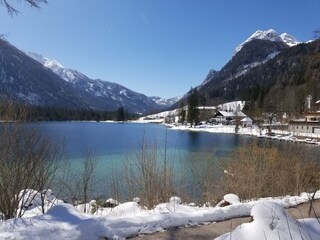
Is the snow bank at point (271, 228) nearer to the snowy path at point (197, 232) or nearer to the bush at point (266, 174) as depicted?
the snowy path at point (197, 232)

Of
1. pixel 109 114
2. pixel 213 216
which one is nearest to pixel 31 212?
pixel 213 216

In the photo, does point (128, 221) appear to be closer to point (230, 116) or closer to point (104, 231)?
point (104, 231)

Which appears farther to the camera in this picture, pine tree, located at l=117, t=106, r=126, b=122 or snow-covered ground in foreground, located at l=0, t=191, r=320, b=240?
pine tree, located at l=117, t=106, r=126, b=122

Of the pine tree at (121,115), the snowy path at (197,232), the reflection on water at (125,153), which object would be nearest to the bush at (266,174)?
the reflection on water at (125,153)

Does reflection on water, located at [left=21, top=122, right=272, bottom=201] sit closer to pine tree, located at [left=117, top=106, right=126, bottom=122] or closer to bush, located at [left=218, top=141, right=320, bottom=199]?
bush, located at [left=218, top=141, right=320, bottom=199]

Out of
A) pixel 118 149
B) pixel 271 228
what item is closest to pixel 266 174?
pixel 271 228

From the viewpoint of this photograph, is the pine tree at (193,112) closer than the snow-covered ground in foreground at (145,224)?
No

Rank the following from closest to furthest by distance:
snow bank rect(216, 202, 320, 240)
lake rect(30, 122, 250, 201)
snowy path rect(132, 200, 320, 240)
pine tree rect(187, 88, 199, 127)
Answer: snow bank rect(216, 202, 320, 240)
snowy path rect(132, 200, 320, 240)
lake rect(30, 122, 250, 201)
pine tree rect(187, 88, 199, 127)

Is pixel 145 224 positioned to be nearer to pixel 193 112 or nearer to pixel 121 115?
pixel 193 112

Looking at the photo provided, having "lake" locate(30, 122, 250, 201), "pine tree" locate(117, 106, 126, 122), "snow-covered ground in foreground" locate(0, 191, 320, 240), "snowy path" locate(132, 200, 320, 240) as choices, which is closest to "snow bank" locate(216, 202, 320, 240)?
"snow-covered ground in foreground" locate(0, 191, 320, 240)

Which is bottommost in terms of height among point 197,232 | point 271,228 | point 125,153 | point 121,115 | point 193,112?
point 125,153

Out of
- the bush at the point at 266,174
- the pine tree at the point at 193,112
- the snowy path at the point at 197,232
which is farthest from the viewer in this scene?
the pine tree at the point at 193,112

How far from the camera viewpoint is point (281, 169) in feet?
34.1

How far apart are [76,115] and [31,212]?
16846cm
